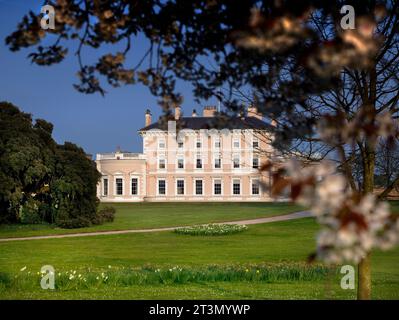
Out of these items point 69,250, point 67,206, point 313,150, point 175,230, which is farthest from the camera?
point 67,206

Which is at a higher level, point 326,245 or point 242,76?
point 242,76

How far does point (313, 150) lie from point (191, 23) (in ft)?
15.6

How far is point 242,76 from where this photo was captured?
3.04 meters

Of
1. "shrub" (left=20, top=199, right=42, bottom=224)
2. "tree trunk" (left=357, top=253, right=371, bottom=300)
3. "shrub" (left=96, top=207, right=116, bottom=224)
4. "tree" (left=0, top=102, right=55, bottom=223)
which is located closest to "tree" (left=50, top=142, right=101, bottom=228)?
"shrub" (left=96, top=207, right=116, bottom=224)

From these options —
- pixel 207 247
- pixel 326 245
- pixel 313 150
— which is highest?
pixel 313 150

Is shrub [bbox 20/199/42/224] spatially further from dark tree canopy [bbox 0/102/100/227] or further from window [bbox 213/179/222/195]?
window [bbox 213/179/222/195]

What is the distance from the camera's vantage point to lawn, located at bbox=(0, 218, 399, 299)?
7.54 metres

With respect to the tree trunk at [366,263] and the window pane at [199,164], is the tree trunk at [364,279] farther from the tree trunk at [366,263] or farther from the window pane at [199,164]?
the window pane at [199,164]

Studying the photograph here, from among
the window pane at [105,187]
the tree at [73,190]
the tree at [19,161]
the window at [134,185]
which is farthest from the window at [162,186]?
the tree at [19,161]

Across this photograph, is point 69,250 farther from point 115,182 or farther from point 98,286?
point 115,182

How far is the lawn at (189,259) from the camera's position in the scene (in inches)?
297

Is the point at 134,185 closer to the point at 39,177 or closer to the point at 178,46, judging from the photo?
the point at 39,177

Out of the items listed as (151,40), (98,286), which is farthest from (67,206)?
(151,40)
